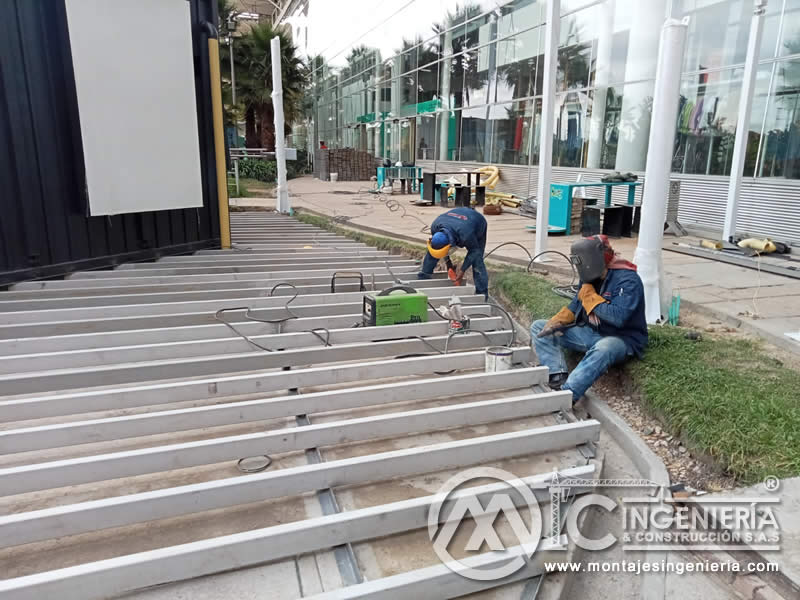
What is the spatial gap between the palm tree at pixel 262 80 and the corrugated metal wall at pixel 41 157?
20.7 metres

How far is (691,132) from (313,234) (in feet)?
23.1

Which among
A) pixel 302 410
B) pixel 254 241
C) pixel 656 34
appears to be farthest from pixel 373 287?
pixel 656 34

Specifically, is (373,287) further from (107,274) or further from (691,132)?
(691,132)

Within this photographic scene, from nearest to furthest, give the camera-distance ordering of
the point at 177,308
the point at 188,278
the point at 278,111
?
the point at 177,308 → the point at 188,278 → the point at 278,111

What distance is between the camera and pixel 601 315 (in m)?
3.63

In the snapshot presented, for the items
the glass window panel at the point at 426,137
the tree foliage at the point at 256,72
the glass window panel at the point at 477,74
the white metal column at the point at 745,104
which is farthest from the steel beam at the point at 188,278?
the tree foliage at the point at 256,72

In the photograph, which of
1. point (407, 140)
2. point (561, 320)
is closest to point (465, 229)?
point (561, 320)

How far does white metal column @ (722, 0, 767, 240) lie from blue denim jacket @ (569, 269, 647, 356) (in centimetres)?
514

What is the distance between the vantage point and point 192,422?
289 cm

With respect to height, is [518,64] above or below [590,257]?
above

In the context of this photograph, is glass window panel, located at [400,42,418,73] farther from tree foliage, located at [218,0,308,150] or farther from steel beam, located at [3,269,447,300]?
steel beam, located at [3,269,447,300]

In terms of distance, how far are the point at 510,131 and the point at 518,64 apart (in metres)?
1.73

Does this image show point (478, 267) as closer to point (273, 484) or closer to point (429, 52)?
point (273, 484)

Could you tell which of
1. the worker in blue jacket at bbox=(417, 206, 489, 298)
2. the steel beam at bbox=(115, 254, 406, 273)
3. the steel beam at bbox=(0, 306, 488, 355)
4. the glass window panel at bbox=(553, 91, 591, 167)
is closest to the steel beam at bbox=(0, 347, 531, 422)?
the steel beam at bbox=(0, 306, 488, 355)
